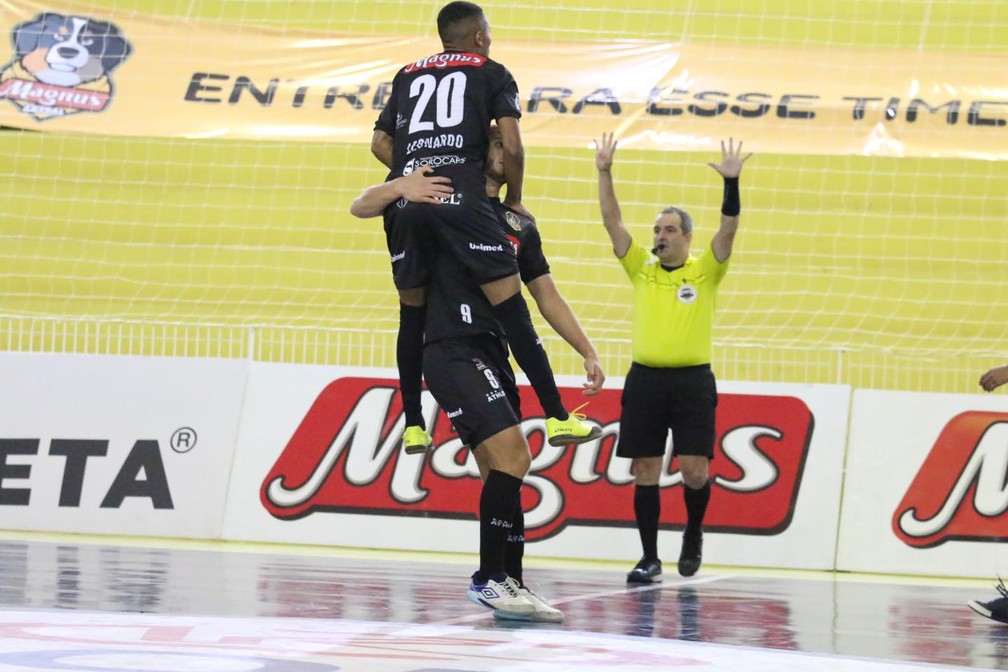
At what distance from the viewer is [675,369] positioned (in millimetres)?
8188

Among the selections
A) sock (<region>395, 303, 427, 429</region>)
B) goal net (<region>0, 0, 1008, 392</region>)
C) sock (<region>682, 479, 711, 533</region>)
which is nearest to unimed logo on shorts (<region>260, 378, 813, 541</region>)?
goal net (<region>0, 0, 1008, 392</region>)

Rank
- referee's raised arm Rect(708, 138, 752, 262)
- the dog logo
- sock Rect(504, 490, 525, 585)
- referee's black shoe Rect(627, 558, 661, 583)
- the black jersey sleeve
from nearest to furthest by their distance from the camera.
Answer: the black jersey sleeve, sock Rect(504, 490, 525, 585), referee's black shoe Rect(627, 558, 661, 583), referee's raised arm Rect(708, 138, 752, 262), the dog logo

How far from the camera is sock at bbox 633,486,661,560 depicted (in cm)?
808

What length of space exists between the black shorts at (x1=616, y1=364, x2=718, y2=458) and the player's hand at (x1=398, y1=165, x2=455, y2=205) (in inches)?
128

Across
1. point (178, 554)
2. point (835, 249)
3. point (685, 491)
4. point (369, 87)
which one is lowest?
point (178, 554)

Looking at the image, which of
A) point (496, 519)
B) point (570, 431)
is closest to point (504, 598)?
point (496, 519)

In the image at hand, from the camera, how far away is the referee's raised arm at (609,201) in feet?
26.5

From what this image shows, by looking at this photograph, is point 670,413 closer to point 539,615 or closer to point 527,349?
point 527,349

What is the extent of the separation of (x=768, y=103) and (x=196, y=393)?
5.61 meters

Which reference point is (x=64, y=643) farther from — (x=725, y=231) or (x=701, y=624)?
(x=725, y=231)

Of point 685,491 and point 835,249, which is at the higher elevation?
point 835,249

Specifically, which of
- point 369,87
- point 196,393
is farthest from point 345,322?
point 196,393

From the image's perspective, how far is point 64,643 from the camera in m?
3.99

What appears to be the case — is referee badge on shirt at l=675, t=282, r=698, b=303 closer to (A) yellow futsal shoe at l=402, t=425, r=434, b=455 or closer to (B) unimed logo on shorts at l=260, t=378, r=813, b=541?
(B) unimed logo on shorts at l=260, t=378, r=813, b=541
